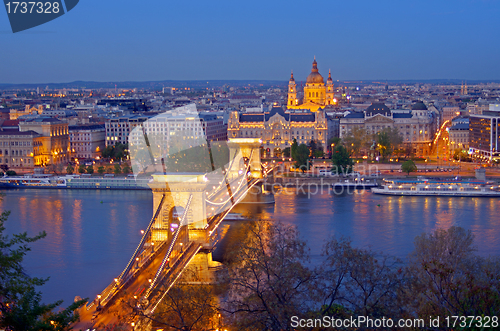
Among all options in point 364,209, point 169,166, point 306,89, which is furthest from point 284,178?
point 306,89

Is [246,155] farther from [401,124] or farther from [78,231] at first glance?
[401,124]

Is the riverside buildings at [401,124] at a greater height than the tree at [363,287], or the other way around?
the riverside buildings at [401,124]

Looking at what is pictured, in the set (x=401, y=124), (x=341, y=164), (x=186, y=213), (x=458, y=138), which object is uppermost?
(x=401, y=124)

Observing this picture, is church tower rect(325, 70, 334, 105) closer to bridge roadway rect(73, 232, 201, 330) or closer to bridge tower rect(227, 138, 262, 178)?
bridge tower rect(227, 138, 262, 178)

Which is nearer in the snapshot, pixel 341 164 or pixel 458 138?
pixel 341 164

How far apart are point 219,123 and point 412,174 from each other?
8.31m

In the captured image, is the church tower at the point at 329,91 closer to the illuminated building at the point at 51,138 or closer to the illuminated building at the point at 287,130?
the illuminated building at the point at 287,130

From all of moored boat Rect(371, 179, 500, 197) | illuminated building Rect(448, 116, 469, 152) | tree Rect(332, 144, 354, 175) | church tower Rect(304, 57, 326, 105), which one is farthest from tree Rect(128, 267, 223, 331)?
church tower Rect(304, 57, 326, 105)

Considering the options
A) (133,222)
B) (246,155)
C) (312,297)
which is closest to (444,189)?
(246,155)

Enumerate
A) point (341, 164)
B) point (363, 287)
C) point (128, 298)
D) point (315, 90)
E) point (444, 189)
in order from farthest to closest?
1. point (315, 90)
2. point (341, 164)
3. point (444, 189)
4. point (128, 298)
5. point (363, 287)

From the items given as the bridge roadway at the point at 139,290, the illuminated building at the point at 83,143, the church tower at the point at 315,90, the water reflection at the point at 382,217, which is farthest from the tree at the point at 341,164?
the church tower at the point at 315,90

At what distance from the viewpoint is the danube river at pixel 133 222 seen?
6637mm

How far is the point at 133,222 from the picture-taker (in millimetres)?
8992

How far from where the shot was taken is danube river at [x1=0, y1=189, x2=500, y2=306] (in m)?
6.64
